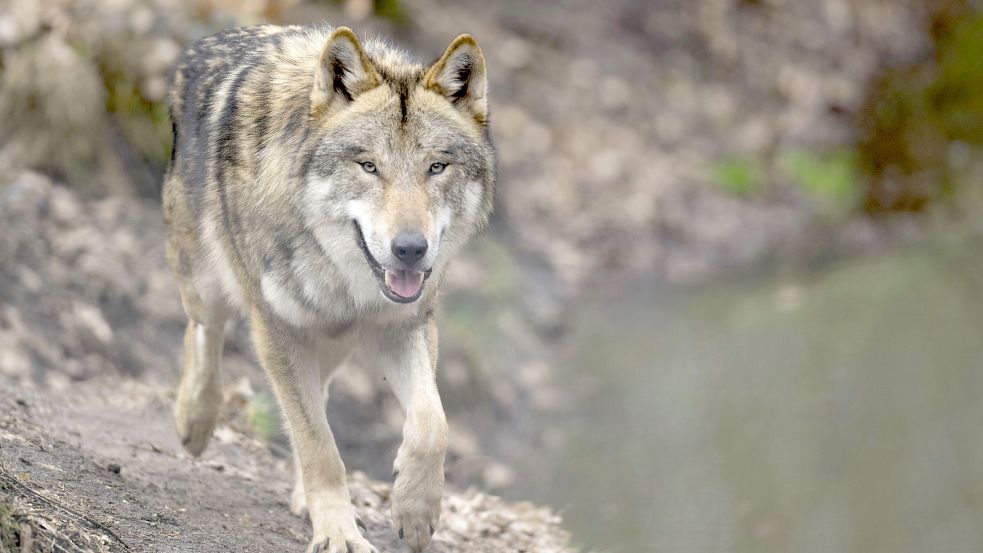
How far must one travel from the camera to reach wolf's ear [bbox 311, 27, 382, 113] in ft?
13.9

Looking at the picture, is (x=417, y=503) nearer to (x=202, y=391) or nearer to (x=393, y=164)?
(x=393, y=164)

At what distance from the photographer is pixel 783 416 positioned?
25.9ft

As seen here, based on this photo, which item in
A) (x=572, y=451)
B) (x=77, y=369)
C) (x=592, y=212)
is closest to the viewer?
(x=77, y=369)

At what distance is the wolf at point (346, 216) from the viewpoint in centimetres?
418

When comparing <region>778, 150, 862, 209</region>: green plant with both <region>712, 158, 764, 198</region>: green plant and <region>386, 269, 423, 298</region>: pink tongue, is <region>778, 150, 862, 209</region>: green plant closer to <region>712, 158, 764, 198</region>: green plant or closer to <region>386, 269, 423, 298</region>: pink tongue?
<region>712, 158, 764, 198</region>: green plant

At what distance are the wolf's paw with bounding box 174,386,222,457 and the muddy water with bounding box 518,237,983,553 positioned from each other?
2008mm

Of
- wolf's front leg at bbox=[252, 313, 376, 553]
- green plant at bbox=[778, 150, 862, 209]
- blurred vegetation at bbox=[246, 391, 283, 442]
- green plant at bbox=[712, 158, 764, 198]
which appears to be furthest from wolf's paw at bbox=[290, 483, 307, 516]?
green plant at bbox=[778, 150, 862, 209]

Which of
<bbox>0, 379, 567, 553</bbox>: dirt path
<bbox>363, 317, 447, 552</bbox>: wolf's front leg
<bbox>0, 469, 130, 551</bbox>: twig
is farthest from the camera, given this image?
<bbox>363, 317, 447, 552</bbox>: wolf's front leg

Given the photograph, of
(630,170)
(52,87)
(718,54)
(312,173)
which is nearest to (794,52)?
(718,54)

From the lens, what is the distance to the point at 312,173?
4262 mm

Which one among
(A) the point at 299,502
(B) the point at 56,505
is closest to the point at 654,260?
(A) the point at 299,502

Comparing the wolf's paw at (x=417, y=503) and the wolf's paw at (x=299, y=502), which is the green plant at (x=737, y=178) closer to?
the wolf's paw at (x=299, y=502)

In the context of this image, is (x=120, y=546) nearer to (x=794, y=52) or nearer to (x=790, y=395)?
(x=790, y=395)

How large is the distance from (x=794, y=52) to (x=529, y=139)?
3911mm
